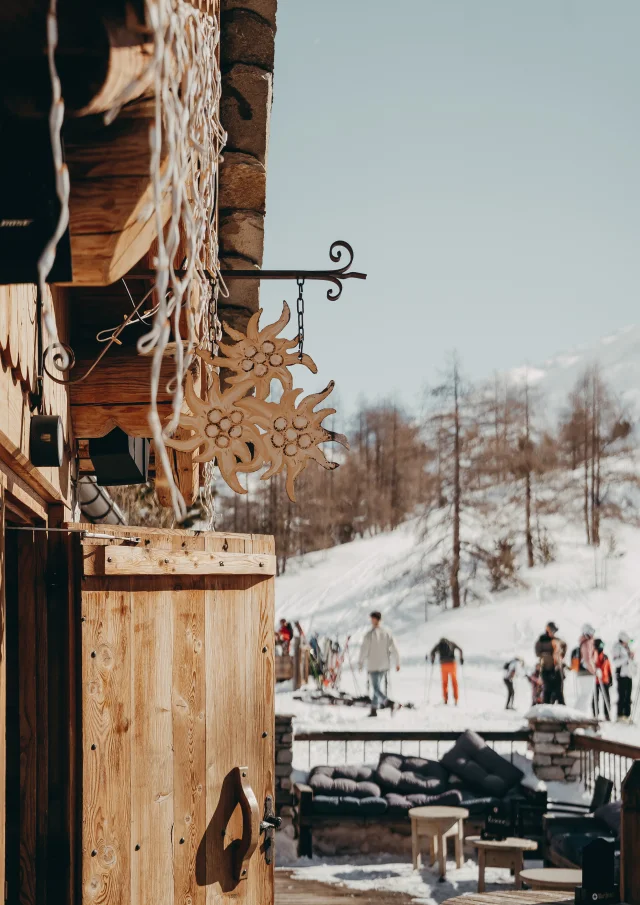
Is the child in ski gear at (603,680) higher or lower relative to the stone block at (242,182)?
lower

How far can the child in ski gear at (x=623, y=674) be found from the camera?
16.6 metres

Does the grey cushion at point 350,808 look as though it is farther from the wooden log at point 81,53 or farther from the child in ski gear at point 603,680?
the wooden log at point 81,53

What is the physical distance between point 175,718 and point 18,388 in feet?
4.19

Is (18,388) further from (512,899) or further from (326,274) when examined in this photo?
(512,899)

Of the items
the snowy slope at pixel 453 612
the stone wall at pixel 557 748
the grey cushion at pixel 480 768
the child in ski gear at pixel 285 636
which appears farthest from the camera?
the child in ski gear at pixel 285 636

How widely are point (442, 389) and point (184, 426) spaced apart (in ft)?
100

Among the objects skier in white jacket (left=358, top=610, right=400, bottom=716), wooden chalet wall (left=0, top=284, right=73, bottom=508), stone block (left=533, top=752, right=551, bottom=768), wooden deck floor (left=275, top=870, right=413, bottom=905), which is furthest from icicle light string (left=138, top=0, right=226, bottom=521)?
skier in white jacket (left=358, top=610, right=400, bottom=716)

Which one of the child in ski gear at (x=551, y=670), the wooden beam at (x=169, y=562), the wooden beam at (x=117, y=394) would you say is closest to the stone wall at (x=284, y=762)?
the wooden beam at (x=117, y=394)

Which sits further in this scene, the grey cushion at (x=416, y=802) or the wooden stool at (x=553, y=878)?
the grey cushion at (x=416, y=802)

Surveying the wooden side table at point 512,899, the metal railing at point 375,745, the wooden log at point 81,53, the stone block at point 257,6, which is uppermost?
the stone block at point 257,6

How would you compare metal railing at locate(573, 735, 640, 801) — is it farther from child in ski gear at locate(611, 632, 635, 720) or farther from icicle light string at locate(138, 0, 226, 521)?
A: icicle light string at locate(138, 0, 226, 521)

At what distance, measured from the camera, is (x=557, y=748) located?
35.9 feet

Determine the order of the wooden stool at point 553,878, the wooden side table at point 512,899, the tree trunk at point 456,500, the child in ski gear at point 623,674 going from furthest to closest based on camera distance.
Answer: the tree trunk at point 456,500 < the child in ski gear at point 623,674 < the wooden stool at point 553,878 < the wooden side table at point 512,899

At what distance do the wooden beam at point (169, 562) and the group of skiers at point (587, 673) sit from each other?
1405cm
